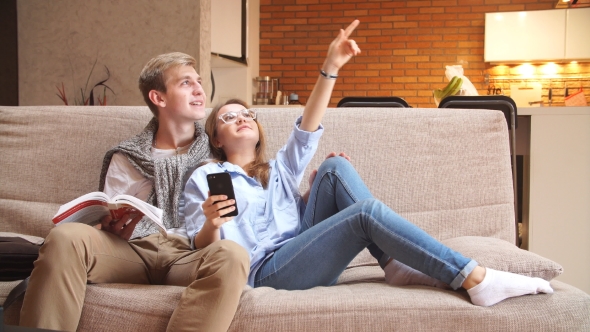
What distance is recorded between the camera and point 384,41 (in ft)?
23.3

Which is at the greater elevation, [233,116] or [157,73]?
[157,73]

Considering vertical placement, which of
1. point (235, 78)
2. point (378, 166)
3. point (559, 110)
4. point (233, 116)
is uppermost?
point (235, 78)

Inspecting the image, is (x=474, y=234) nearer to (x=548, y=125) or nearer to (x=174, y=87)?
(x=174, y=87)

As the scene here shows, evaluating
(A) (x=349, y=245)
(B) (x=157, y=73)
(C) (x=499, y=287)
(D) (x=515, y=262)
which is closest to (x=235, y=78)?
(B) (x=157, y=73)

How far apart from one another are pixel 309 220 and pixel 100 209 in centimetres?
63

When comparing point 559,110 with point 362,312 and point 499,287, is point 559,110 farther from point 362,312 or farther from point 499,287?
point 362,312

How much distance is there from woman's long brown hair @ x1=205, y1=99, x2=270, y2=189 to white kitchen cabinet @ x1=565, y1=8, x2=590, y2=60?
566 cm

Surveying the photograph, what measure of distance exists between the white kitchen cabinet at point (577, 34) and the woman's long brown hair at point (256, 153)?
5.66 m

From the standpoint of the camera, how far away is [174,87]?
196cm

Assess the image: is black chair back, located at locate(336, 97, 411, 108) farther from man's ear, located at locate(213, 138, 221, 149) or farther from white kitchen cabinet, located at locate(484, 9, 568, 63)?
white kitchen cabinet, located at locate(484, 9, 568, 63)

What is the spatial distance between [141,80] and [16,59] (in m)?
2.79

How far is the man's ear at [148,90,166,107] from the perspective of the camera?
1.97 m

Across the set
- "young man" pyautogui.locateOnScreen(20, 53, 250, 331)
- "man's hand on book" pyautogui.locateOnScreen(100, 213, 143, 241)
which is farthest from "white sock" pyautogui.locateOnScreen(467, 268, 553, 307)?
"man's hand on book" pyautogui.locateOnScreen(100, 213, 143, 241)

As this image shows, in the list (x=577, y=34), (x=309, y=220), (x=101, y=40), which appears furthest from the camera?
(x=577, y=34)
